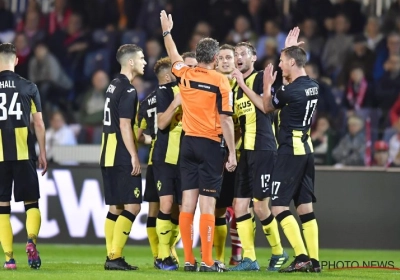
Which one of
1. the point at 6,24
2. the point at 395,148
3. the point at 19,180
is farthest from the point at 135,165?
the point at 6,24

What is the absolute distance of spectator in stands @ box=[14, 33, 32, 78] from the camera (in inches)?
742

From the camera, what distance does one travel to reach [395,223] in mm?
14016

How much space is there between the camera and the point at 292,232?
32.3 ft

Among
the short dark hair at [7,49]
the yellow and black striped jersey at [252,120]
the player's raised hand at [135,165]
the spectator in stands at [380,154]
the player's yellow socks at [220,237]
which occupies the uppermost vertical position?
the short dark hair at [7,49]

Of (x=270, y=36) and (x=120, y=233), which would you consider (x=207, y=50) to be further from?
(x=270, y=36)

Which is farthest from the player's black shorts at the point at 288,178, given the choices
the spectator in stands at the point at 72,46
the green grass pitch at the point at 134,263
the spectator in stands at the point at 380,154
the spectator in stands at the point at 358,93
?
the spectator in stands at the point at 72,46

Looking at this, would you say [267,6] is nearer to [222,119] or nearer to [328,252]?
[328,252]

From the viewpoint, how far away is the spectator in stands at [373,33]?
18.0 metres

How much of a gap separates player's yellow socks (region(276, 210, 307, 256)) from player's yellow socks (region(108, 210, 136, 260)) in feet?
5.19

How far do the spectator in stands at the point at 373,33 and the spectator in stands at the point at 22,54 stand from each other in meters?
6.57

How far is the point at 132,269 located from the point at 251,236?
135 centimetres

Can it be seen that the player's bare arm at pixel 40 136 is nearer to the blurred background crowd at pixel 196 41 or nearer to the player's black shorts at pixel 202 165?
the player's black shorts at pixel 202 165

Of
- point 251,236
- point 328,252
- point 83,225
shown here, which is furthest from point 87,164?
point 251,236

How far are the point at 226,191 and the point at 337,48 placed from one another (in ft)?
26.4
